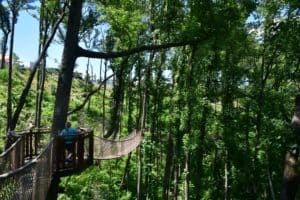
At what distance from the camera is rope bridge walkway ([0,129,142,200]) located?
5441 mm

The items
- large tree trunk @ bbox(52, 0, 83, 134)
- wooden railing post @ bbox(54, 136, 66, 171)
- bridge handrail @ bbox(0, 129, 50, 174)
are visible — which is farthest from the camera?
large tree trunk @ bbox(52, 0, 83, 134)

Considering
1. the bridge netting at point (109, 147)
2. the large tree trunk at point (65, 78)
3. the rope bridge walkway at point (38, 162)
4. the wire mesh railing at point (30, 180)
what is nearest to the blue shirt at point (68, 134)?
the rope bridge walkway at point (38, 162)

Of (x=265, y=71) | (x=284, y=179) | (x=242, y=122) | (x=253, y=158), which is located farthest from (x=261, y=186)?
(x=284, y=179)

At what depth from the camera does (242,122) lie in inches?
880

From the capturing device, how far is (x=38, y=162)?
653 centimetres

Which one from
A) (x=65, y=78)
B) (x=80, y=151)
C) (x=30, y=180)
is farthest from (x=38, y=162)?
(x=65, y=78)

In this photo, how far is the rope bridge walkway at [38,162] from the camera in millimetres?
5441

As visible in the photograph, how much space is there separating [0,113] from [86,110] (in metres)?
8.31

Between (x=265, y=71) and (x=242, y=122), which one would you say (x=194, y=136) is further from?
(x=265, y=71)

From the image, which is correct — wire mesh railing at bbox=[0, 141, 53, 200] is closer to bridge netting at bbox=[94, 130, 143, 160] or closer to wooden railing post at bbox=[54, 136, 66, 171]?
wooden railing post at bbox=[54, 136, 66, 171]

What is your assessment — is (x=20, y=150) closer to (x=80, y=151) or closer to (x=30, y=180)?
(x=80, y=151)

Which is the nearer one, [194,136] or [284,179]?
[284,179]

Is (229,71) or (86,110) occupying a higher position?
(229,71)

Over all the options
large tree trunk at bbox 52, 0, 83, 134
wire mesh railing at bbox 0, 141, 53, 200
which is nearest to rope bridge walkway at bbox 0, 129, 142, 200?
wire mesh railing at bbox 0, 141, 53, 200
